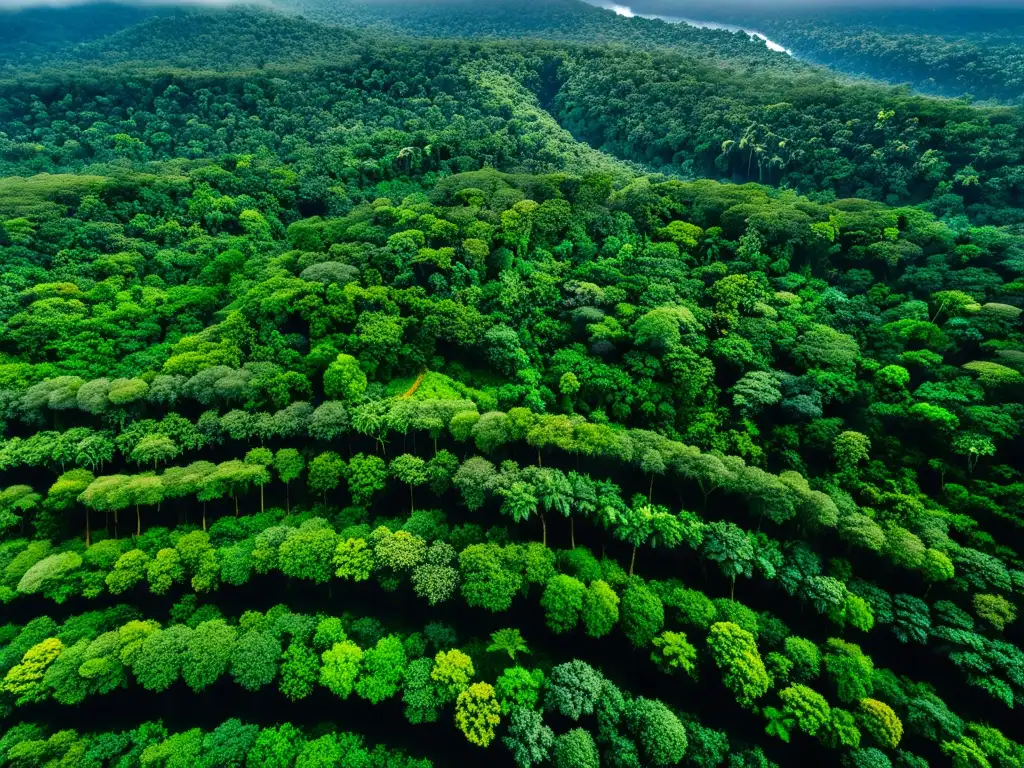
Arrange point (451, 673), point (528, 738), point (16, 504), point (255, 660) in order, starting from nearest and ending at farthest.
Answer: point (528, 738) < point (451, 673) < point (255, 660) < point (16, 504)

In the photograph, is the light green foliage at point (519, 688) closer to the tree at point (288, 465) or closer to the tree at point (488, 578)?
the tree at point (488, 578)

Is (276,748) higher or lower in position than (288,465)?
lower

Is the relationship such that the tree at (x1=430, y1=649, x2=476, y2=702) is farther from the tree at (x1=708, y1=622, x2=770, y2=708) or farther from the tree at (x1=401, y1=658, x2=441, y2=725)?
the tree at (x1=708, y1=622, x2=770, y2=708)

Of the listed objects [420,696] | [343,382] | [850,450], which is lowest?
[420,696]

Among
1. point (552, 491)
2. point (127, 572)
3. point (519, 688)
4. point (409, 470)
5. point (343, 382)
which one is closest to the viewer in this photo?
point (519, 688)

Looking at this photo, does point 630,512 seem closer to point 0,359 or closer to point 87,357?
point 87,357

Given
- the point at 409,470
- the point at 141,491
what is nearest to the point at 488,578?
the point at 409,470

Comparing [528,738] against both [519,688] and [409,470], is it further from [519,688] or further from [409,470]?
[409,470]
